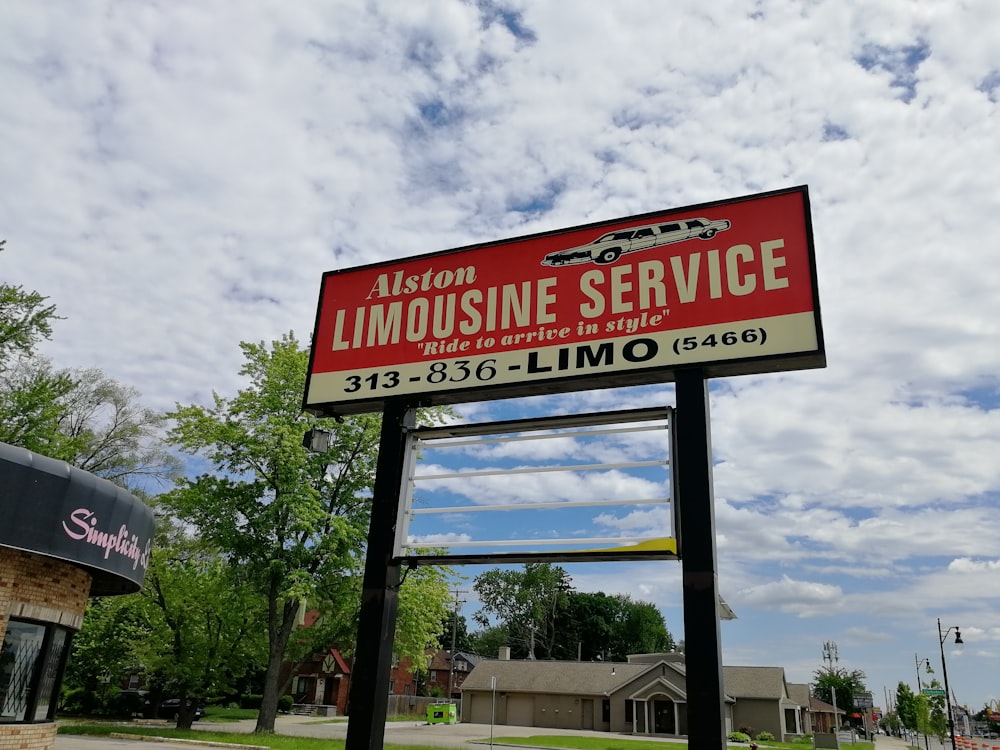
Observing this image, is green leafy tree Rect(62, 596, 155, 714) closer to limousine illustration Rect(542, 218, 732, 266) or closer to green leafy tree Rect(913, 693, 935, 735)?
limousine illustration Rect(542, 218, 732, 266)

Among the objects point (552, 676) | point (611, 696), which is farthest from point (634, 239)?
point (552, 676)

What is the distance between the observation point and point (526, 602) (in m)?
92.1

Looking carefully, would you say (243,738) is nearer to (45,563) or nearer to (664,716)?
(45,563)

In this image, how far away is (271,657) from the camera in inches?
1030

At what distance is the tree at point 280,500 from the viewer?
25.1 m

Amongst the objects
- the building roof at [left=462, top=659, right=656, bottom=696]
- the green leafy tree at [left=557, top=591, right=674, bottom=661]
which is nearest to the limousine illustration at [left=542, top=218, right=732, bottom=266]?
the building roof at [left=462, top=659, right=656, bottom=696]

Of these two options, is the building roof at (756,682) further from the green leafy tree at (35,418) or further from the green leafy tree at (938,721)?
the green leafy tree at (35,418)

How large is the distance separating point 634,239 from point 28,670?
1048cm

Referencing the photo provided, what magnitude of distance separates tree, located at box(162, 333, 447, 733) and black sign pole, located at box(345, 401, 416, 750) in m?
16.3

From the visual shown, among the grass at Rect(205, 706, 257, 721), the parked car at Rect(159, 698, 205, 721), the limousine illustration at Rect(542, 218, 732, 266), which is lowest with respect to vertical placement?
the grass at Rect(205, 706, 257, 721)

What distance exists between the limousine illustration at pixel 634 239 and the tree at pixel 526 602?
85027 mm

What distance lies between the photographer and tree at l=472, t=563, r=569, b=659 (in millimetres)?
90688

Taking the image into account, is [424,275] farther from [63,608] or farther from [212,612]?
[212,612]

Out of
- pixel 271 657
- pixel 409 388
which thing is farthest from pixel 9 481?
pixel 271 657
